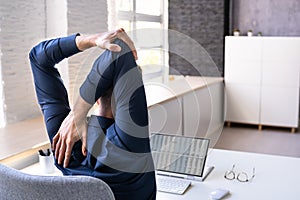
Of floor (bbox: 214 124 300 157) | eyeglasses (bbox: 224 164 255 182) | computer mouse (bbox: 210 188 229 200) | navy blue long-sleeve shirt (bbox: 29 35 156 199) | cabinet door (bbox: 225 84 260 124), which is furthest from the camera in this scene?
cabinet door (bbox: 225 84 260 124)

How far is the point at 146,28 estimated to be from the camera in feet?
4.41

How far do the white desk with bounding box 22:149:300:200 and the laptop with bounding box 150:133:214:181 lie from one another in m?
0.07

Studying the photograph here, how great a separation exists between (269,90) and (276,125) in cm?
54

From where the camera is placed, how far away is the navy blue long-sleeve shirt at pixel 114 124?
94 cm

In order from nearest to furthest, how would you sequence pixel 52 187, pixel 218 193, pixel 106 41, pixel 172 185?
pixel 52 187
pixel 106 41
pixel 218 193
pixel 172 185

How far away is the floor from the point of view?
15.1 feet

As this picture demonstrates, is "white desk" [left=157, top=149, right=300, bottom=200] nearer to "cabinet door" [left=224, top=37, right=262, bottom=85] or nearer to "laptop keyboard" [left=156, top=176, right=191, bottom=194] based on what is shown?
"laptop keyboard" [left=156, top=176, right=191, bottom=194]

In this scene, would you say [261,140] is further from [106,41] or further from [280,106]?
[106,41]

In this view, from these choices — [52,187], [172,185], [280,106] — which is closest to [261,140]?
[280,106]

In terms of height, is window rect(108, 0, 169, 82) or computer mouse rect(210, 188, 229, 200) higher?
window rect(108, 0, 169, 82)

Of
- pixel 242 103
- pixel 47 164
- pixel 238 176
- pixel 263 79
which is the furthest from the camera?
pixel 242 103

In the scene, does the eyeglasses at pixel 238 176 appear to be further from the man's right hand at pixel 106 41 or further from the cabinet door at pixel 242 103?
the cabinet door at pixel 242 103

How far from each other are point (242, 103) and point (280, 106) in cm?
54

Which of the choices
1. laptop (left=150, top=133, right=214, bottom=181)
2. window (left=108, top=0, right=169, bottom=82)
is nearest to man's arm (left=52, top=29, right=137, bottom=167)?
window (left=108, top=0, right=169, bottom=82)
